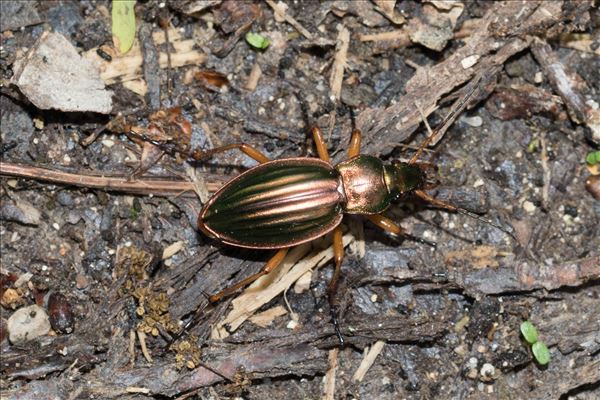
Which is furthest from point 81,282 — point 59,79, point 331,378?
point 331,378

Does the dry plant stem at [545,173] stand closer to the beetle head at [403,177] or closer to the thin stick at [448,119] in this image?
the thin stick at [448,119]

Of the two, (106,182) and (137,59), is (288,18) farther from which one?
(106,182)

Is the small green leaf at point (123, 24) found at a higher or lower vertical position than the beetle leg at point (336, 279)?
higher

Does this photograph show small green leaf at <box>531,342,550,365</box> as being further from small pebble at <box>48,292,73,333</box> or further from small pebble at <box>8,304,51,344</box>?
small pebble at <box>8,304,51,344</box>

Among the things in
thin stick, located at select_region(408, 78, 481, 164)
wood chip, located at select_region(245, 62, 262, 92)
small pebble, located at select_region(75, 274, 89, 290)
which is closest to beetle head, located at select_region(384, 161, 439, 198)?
thin stick, located at select_region(408, 78, 481, 164)

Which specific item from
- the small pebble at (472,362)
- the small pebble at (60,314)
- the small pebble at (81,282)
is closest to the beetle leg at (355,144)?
the small pebble at (472,362)

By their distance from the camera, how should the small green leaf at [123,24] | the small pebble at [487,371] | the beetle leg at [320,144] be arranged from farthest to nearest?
the small green leaf at [123,24] < the small pebble at [487,371] < the beetle leg at [320,144]

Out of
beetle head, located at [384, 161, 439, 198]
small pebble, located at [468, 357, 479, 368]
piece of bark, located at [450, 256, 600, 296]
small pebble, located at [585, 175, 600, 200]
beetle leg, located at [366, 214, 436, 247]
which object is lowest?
small pebble, located at [468, 357, 479, 368]
